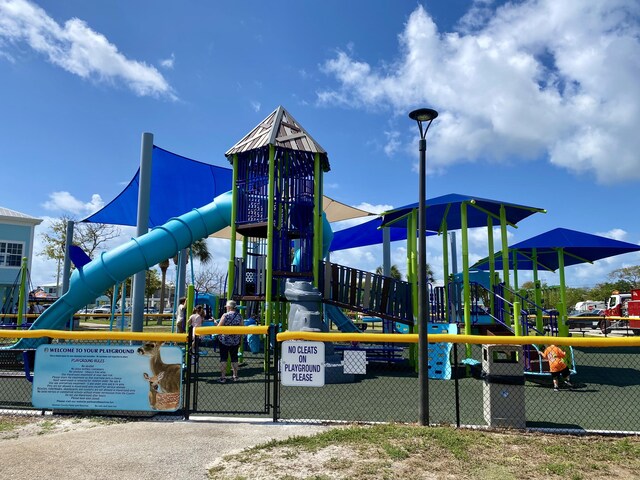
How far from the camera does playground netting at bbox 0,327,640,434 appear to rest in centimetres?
646

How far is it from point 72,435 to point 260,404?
9.48ft

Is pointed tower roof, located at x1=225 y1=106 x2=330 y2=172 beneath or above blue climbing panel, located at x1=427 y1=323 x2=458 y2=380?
above

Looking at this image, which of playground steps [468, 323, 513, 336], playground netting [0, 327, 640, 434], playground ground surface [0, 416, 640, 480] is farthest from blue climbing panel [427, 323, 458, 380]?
playground ground surface [0, 416, 640, 480]

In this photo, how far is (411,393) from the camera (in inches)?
352

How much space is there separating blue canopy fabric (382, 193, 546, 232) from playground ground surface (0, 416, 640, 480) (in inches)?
270

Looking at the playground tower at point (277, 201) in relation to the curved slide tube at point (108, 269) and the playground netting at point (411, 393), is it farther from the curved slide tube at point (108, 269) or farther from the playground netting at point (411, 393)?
the playground netting at point (411, 393)

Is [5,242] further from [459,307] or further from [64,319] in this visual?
[459,307]

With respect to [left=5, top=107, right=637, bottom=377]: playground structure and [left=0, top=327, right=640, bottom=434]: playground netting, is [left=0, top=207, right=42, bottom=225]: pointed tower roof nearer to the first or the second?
[left=5, top=107, right=637, bottom=377]: playground structure

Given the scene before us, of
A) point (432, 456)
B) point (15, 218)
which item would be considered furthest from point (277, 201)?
point (15, 218)

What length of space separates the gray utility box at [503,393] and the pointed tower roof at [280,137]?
26.6 ft

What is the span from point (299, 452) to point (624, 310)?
106ft

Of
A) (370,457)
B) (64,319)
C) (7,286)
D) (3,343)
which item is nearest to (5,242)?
(7,286)

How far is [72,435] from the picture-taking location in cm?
593

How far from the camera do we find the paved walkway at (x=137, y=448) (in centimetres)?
465
